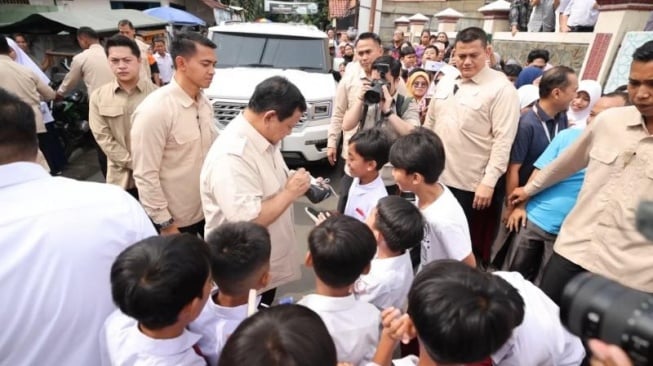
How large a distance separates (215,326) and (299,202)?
314 centimetres

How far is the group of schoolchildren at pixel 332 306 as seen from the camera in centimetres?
92

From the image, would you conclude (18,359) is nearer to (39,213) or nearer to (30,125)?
(39,213)

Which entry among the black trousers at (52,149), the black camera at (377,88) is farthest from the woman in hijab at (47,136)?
the black camera at (377,88)

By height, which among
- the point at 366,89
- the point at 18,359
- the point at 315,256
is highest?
the point at 366,89

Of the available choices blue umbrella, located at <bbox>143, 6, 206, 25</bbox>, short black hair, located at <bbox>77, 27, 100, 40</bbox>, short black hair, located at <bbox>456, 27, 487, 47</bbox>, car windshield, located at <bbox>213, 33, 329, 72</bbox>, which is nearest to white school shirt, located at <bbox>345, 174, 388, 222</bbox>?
short black hair, located at <bbox>456, 27, 487, 47</bbox>

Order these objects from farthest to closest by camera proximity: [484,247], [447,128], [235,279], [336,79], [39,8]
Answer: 1. [39,8]
2. [336,79]
3. [484,247]
4. [447,128]
5. [235,279]

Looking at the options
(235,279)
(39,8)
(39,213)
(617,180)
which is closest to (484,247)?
(617,180)

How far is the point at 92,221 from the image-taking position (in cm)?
109

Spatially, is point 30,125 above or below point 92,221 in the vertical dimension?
above

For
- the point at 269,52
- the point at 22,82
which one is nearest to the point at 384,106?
the point at 269,52

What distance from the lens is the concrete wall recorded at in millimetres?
13875

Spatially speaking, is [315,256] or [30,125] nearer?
[30,125]

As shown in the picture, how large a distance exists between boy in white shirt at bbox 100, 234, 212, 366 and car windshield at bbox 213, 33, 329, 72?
15.3 feet

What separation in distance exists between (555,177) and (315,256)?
63.6 inches
